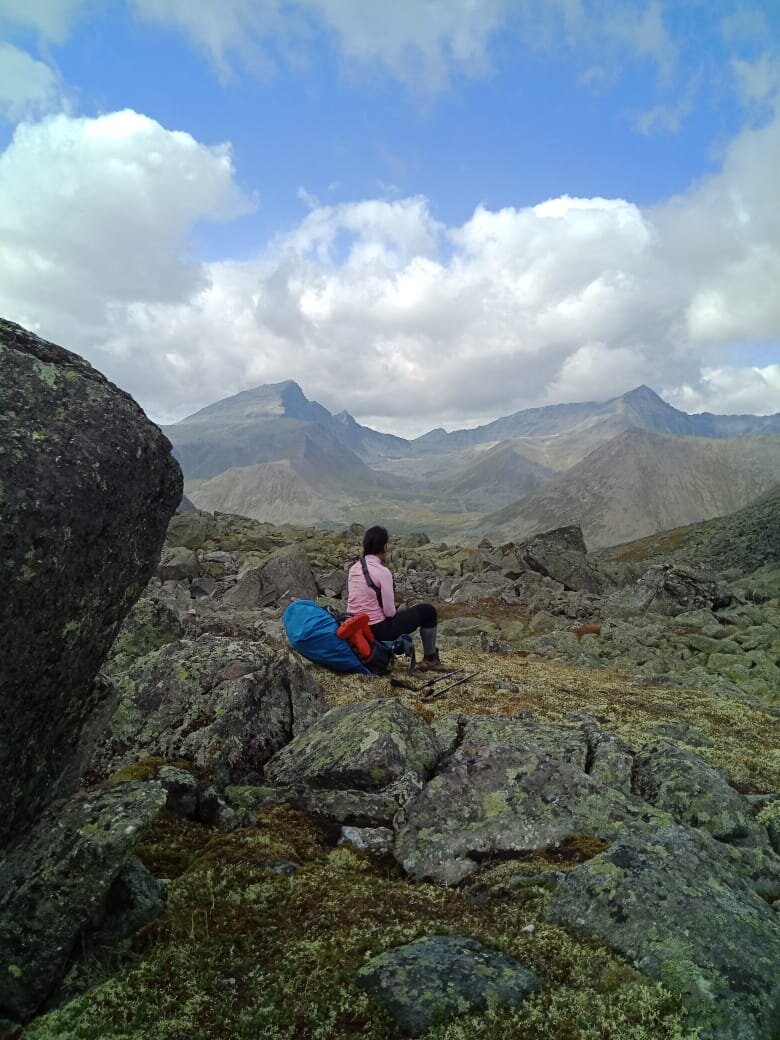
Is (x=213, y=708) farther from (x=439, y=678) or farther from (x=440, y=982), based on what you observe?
(x=439, y=678)

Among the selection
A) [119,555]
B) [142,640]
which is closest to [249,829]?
[119,555]

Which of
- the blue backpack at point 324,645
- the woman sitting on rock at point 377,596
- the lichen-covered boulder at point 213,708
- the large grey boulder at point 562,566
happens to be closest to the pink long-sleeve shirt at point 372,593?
the woman sitting on rock at point 377,596

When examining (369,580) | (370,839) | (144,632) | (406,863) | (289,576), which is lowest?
(406,863)

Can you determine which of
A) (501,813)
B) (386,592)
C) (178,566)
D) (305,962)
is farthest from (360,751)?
(178,566)

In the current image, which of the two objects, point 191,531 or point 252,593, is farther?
point 191,531

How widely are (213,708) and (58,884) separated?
5.81 meters

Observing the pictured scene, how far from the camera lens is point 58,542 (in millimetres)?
6391

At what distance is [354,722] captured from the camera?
36.3 ft

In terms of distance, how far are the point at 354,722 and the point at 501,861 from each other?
3.69 m

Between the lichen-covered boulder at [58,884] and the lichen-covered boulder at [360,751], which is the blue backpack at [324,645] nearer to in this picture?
the lichen-covered boulder at [360,751]

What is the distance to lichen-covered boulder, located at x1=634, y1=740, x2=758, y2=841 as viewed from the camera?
9383mm

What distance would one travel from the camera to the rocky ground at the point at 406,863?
203 inches

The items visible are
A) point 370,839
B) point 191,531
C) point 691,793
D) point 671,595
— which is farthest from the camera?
point 191,531

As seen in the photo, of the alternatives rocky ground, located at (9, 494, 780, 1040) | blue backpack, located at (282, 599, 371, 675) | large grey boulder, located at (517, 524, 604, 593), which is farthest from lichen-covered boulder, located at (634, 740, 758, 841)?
large grey boulder, located at (517, 524, 604, 593)
